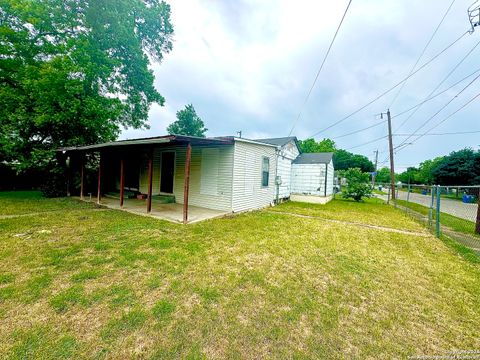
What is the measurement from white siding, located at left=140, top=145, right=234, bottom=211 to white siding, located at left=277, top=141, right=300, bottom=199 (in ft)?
13.0

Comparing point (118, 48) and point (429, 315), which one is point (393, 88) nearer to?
point (429, 315)

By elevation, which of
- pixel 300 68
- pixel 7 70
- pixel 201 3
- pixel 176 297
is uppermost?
pixel 201 3

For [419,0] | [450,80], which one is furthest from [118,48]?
[450,80]

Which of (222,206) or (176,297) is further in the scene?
(222,206)

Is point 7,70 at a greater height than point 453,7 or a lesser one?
lesser

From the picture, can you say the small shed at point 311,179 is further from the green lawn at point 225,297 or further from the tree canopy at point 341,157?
the tree canopy at point 341,157

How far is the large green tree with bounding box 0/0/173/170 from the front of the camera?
8961 mm

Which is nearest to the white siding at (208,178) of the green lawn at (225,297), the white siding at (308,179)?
the green lawn at (225,297)

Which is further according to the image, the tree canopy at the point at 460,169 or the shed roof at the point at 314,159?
the tree canopy at the point at 460,169

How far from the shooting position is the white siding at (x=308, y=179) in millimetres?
12914

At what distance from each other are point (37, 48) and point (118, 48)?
12.3 feet

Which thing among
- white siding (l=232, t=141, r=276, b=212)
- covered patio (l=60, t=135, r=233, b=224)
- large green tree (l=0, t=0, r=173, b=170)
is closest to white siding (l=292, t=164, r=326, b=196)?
white siding (l=232, t=141, r=276, b=212)

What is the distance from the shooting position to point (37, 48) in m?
9.80

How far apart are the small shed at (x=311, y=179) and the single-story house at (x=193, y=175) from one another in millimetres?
1825
